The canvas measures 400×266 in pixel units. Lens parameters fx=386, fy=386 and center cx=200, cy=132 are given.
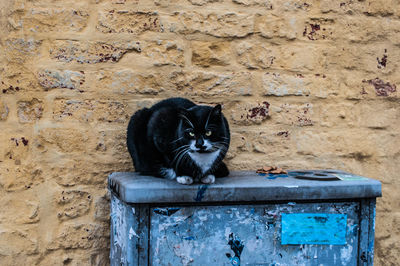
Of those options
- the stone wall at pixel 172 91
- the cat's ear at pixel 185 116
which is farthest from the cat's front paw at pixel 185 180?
the stone wall at pixel 172 91

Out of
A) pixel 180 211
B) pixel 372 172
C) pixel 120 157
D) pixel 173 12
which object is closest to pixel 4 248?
pixel 120 157

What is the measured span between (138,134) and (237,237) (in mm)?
663

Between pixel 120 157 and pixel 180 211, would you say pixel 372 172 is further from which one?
pixel 120 157

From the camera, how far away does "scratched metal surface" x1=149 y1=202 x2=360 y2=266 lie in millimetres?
1527

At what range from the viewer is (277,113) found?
2178mm

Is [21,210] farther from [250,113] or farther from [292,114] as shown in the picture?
[292,114]

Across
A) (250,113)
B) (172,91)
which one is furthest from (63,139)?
(250,113)

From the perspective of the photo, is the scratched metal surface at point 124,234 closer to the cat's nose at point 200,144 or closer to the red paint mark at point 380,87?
the cat's nose at point 200,144

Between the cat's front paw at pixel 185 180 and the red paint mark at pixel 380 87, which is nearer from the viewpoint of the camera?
the cat's front paw at pixel 185 180

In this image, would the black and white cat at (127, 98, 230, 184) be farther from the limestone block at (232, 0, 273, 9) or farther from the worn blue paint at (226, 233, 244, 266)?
the limestone block at (232, 0, 273, 9)

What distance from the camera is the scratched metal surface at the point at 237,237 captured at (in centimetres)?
153

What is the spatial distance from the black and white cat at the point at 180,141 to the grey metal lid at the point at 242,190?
66 millimetres

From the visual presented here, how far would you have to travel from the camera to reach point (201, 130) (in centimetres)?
155

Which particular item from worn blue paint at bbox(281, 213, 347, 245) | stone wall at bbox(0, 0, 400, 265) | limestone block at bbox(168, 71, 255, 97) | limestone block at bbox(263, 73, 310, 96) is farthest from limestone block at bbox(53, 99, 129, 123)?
worn blue paint at bbox(281, 213, 347, 245)
